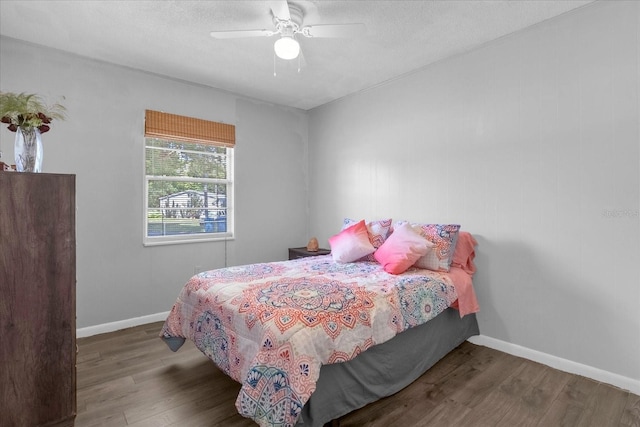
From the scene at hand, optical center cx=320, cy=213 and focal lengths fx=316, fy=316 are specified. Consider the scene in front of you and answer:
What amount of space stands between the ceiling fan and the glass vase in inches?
49.7

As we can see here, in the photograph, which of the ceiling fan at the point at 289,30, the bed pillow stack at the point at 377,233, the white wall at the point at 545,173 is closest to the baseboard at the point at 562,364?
the white wall at the point at 545,173

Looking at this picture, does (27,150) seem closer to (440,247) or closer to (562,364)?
(440,247)

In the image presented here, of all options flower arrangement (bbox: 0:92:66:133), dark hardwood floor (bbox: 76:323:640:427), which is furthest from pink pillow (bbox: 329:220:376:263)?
flower arrangement (bbox: 0:92:66:133)

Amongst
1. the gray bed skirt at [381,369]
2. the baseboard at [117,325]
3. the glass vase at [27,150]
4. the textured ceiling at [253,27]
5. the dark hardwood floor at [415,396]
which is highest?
the textured ceiling at [253,27]

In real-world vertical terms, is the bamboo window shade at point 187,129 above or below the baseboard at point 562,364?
above

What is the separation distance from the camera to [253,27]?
2.49 metres

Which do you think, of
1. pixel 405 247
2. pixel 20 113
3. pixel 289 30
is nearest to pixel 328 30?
pixel 289 30

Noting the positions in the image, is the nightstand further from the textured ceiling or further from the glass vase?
the glass vase

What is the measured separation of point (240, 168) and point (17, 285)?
2.69 m

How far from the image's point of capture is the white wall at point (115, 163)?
2.83 metres

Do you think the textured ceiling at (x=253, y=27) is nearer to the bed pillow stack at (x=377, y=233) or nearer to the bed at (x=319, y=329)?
the bed pillow stack at (x=377, y=233)

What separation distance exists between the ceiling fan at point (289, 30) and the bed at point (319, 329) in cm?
163

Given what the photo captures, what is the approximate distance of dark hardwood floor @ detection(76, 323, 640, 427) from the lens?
179 centimetres

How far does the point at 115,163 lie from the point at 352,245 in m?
2.49
